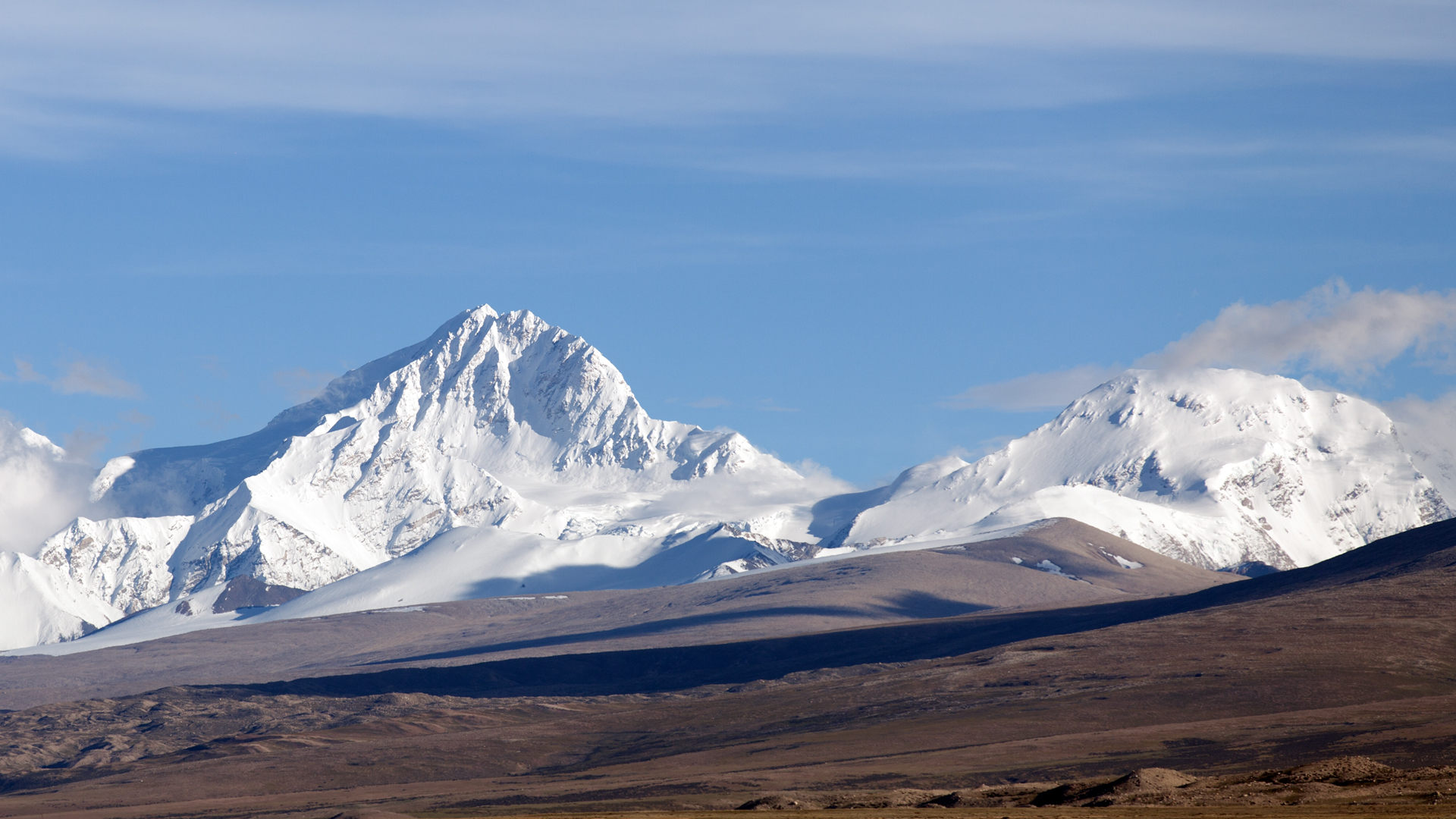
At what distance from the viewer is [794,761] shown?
185000 mm

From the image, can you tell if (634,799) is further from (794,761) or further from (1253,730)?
(1253,730)

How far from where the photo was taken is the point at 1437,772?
4195 inches

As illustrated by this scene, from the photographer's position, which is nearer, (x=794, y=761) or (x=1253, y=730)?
(x=1253, y=730)

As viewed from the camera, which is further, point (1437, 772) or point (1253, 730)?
point (1253, 730)

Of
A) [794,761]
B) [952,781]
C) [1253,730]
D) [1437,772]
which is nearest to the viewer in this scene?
[1437,772]

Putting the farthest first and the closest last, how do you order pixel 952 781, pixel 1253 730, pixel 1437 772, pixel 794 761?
pixel 794 761 → pixel 1253 730 → pixel 952 781 → pixel 1437 772

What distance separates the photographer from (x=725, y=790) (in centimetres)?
16362

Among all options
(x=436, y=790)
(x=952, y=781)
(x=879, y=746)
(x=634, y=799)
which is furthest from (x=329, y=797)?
(x=952, y=781)

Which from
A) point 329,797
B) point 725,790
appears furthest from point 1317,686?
point 329,797

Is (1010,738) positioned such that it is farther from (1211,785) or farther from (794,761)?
(1211,785)

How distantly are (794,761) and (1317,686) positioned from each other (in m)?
58.0

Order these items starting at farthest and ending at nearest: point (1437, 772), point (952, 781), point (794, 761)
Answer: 1. point (794, 761)
2. point (952, 781)
3. point (1437, 772)

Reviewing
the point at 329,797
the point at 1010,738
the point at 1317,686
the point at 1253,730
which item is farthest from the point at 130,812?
the point at 1317,686

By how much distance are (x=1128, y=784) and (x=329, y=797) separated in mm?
106050
